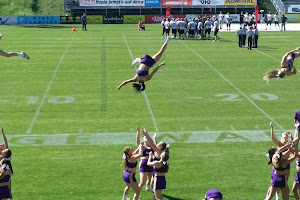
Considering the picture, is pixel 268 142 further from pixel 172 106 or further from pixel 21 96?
pixel 21 96

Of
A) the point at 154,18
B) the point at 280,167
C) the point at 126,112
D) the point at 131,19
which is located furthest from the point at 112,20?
the point at 280,167

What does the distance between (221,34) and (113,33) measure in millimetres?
9981

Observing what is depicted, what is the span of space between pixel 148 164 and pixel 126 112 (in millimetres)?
8900

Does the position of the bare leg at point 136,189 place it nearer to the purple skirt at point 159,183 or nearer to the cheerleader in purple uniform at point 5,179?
the purple skirt at point 159,183

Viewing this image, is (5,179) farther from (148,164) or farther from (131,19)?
(131,19)

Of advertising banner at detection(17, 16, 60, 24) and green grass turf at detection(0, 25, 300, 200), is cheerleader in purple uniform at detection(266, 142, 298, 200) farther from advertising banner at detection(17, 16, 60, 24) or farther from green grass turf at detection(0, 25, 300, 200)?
advertising banner at detection(17, 16, 60, 24)

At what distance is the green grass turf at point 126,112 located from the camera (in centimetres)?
1317

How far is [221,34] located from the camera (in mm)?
47500

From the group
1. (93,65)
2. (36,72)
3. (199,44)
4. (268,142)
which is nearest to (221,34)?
(199,44)

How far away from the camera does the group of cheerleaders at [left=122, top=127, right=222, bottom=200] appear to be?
1076cm

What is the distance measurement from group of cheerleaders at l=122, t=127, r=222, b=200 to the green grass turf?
932 millimetres

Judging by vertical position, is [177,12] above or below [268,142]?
above

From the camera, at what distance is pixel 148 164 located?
11016 mm

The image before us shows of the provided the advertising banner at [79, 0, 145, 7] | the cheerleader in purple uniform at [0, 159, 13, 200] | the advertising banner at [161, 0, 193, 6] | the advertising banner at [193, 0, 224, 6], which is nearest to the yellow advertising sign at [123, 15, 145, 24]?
the advertising banner at [79, 0, 145, 7]
